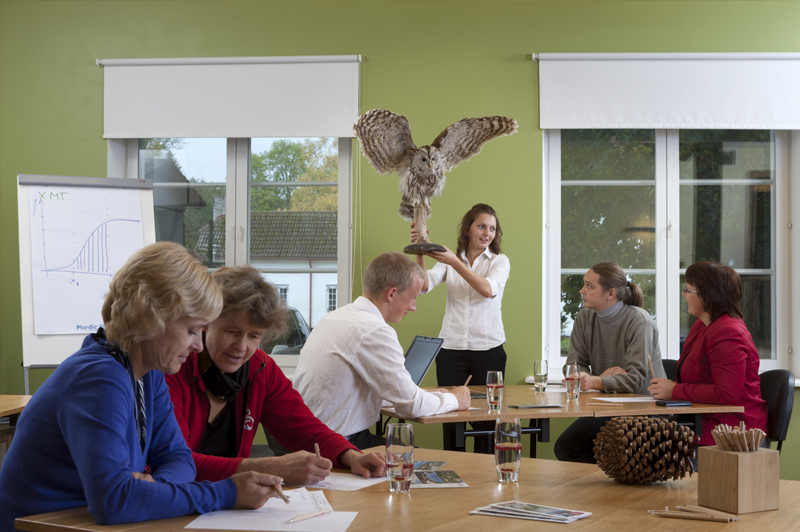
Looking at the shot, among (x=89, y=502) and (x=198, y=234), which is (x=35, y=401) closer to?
(x=89, y=502)

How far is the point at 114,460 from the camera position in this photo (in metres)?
1.13

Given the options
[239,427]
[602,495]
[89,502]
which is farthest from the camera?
[239,427]

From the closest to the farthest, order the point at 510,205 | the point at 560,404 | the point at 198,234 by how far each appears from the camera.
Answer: the point at 560,404 → the point at 510,205 → the point at 198,234

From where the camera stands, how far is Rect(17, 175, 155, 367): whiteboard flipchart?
396 centimetres

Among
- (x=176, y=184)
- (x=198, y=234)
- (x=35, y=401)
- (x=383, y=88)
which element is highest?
(x=383, y=88)

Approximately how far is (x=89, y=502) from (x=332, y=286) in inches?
137

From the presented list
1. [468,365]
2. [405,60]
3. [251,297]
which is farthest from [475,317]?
[251,297]

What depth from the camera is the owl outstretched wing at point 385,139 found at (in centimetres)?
340

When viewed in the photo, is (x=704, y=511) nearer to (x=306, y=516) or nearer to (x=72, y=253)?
(x=306, y=516)

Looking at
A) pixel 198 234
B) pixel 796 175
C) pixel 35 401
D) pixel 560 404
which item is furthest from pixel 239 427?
pixel 796 175

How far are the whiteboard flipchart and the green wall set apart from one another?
0.48m

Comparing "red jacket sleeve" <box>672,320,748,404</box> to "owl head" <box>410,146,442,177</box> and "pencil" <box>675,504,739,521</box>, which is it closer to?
"owl head" <box>410,146,442,177</box>

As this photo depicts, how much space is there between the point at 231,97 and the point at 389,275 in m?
2.51

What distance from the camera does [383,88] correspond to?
14.4 feet
